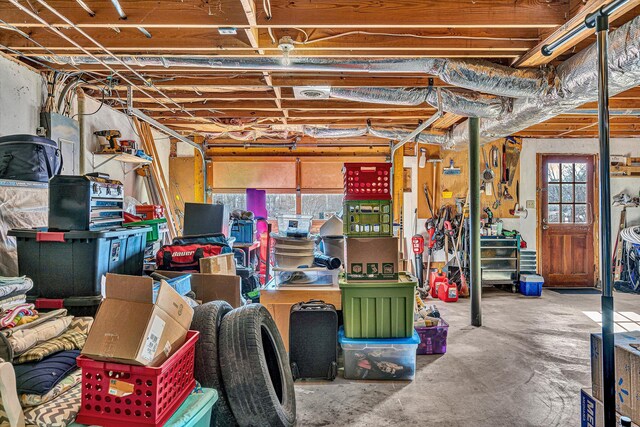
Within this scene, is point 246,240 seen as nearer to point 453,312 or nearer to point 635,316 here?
point 453,312

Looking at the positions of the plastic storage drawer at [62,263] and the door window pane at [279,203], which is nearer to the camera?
the plastic storage drawer at [62,263]

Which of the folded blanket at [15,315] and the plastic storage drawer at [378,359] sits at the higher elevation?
the folded blanket at [15,315]

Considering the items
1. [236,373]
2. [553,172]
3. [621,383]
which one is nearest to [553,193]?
[553,172]

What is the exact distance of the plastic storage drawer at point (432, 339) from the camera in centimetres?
348

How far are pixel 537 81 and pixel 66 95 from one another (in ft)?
14.9

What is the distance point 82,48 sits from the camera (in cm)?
295

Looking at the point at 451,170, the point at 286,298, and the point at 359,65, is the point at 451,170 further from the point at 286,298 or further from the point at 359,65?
the point at 286,298

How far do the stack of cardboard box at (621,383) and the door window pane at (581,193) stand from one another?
5896mm

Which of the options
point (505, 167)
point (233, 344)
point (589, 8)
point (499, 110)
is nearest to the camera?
point (233, 344)

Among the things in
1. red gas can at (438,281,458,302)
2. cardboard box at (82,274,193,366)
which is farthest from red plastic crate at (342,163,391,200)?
red gas can at (438,281,458,302)

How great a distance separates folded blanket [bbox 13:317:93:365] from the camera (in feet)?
5.06

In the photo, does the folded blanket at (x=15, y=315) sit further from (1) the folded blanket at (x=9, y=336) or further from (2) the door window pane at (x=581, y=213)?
(2) the door window pane at (x=581, y=213)

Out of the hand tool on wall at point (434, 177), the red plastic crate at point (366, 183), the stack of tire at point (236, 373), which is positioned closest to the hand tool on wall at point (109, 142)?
the red plastic crate at point (366, 183)

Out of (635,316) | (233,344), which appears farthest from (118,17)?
(635,316)
